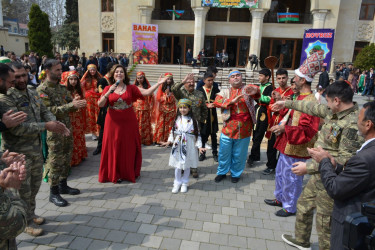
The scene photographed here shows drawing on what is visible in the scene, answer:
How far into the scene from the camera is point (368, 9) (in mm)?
22781

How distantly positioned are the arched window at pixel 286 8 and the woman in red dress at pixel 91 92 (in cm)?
2149

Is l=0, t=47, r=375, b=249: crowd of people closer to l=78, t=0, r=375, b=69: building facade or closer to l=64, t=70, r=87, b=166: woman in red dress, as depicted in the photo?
Answer: l=64, t=70, r=87, b=166: woman in red dress

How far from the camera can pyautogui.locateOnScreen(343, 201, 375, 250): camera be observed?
66.2 inches

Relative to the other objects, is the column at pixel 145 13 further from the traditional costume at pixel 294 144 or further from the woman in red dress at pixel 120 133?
the traditional costume at pixel 294 144

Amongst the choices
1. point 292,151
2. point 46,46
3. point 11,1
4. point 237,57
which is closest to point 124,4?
point 46,46

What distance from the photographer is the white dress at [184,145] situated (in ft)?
15.3

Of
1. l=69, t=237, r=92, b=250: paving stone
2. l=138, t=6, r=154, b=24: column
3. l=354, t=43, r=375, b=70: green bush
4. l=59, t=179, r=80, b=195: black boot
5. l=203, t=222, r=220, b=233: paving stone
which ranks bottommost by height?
l=69, t=237, r=92, b=250: paving stone

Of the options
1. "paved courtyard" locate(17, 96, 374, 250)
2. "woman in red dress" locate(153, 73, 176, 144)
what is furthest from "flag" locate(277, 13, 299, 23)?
"paved courtyard" locate(17, 96, 374, 250)

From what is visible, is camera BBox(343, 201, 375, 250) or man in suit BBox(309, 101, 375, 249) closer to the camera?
camera BBox(343, 201, 375, 250)

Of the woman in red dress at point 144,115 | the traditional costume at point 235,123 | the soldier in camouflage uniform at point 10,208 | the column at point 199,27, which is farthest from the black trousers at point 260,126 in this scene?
the column at point 199,27

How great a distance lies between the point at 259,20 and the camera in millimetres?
22203

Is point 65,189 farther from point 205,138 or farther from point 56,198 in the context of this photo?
point 205,138

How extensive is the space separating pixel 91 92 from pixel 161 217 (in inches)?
164

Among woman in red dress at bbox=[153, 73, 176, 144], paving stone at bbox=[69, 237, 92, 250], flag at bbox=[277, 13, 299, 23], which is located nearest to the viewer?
paving stone at bbox=[69, 237, 92, 250]
